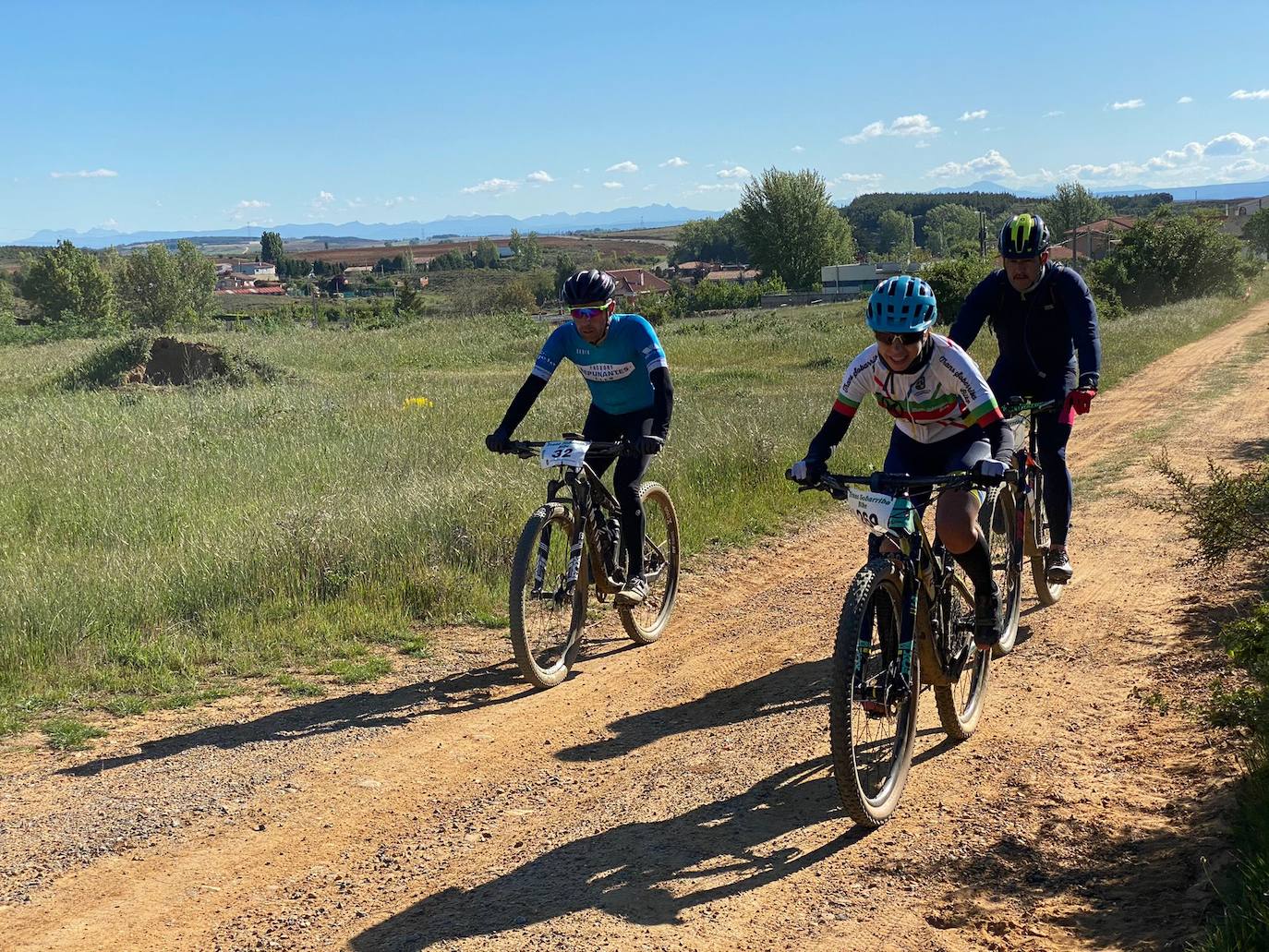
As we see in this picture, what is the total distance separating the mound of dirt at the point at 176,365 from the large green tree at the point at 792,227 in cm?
7100

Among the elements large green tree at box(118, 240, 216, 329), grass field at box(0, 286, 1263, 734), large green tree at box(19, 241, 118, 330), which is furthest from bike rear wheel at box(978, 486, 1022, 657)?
large green tree at box(19, 241, 118, 330)

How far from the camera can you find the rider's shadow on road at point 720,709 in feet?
17.6

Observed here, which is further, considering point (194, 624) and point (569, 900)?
point (194, 624)

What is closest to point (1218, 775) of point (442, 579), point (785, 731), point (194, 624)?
point (785, 731)

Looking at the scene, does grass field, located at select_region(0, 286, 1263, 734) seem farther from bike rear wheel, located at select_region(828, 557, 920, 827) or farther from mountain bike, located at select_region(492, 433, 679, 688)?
bike rear wheel, located at select_region(828, 557, 920, 827)

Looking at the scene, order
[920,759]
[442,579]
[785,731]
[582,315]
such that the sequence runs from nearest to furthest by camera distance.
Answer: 1. [920,759]
2. [785,731]
3. [582,315]
4. [442,579]

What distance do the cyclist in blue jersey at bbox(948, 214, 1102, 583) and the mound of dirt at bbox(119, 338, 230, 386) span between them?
2246cm

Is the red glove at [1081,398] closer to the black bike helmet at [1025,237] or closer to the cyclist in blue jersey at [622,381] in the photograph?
the black bike helmet at [1025,237]

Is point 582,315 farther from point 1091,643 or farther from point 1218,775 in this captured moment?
point 1218,775

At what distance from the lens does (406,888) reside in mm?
3953

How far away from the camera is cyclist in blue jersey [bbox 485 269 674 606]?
6.56 m

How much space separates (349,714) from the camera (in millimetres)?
5992

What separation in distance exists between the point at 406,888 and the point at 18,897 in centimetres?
145

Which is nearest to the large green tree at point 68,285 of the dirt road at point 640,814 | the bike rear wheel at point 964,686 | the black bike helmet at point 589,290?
the black bike helmet at point 589,290
